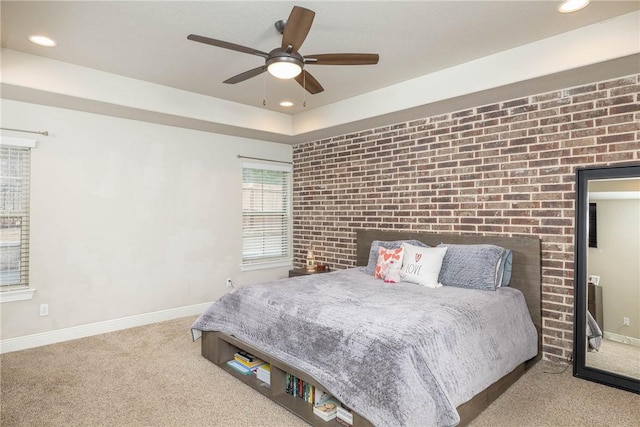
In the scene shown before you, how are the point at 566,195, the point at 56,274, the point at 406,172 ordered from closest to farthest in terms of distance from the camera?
the point at 566,195, the point at 56,274, the point at 406,172

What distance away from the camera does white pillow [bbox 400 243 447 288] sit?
322 cm

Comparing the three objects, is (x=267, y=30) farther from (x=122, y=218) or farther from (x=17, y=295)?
(x=17, y=295)

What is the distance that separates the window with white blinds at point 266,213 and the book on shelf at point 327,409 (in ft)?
10.1

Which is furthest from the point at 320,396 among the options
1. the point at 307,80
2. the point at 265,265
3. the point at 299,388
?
the point at 265,265

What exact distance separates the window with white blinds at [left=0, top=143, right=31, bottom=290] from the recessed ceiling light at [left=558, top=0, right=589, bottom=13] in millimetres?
4491

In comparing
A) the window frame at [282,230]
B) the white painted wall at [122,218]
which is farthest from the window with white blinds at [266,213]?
the white painted wall at [122,218]

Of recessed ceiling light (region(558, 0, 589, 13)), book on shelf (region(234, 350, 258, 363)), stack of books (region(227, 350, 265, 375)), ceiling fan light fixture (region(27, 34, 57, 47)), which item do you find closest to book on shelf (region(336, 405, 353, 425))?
stack of books (region(227, 350, 265, 375))

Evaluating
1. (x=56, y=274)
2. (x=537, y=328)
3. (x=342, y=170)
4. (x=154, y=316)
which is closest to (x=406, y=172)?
(x=342, y=170)

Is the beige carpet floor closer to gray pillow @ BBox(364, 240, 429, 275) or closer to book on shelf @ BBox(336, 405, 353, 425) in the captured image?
book on shelf @ BBox(336, 405, 353, 425)

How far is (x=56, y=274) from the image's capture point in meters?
3.69

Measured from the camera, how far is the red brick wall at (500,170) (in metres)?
2.96

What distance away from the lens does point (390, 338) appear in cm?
199

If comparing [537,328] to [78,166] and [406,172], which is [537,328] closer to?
[406,172]

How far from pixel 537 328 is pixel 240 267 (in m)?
3.52
